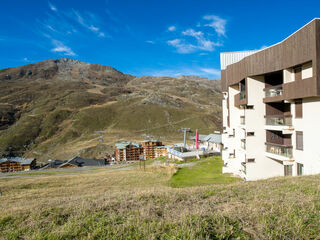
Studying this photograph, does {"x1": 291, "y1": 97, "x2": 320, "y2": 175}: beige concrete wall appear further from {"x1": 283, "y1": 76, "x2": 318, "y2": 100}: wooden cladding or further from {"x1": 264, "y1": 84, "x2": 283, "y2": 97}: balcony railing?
{"x1": 264, "y1": 84, "x2": 283, "y2": 97}: balcony railing

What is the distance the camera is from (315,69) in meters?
11.5

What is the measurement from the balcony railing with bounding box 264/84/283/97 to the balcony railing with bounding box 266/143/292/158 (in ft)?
13.1

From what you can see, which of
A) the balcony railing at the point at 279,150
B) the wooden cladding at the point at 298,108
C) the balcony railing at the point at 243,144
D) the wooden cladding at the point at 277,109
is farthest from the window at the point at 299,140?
the balcony railing at the point at 243,144

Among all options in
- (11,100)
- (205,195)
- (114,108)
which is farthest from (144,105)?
(205,195)

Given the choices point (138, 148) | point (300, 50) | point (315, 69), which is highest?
point (300, 50)

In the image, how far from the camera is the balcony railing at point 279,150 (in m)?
14.5

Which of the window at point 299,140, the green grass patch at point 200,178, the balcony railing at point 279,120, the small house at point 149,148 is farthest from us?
the small house at point 149,148

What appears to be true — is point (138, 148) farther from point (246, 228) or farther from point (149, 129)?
point (246, 228)

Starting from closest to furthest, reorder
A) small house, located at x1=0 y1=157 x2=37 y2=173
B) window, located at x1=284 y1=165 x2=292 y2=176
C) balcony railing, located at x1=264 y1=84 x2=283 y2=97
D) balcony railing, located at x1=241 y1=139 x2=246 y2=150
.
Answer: window, located at x1=284 y1=165 x2=292 y2=176, balcony railing, located at x1=264 y1=84 x2=283 y2=97, balcony railing, located at x1=241 y1=139 x2=246 y2=150, small house, located at x1=0 y1=157 x2=37 y2=173

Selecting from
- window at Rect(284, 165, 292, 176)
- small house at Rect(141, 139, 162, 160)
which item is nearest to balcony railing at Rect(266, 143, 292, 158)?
window at Rect(284, 165, 292, 176)

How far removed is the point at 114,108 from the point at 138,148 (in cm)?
6827

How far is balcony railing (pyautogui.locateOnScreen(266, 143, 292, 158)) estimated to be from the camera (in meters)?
14.5

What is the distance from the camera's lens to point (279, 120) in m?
15.2

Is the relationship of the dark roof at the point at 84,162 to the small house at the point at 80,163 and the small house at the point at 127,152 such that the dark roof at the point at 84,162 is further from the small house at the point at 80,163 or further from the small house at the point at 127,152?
the small house at the point at 127,152
